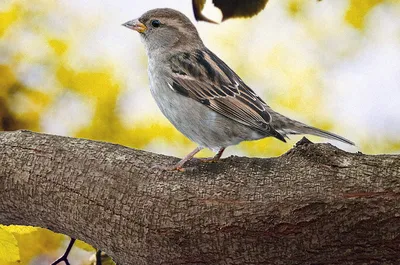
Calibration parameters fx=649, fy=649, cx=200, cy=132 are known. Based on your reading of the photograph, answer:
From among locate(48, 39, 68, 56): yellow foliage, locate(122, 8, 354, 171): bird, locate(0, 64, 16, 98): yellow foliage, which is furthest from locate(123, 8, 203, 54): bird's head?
locate(0, 64, 16, 98): yellow foliage

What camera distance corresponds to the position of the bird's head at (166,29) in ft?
9.90

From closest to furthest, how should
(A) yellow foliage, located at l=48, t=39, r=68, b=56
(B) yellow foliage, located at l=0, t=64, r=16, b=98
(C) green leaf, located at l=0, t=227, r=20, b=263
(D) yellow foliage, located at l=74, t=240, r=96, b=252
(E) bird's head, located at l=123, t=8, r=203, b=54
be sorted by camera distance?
1. (C) green leaf, located at l=0, t=227, r=20, b=263
2. (D) yellow foliage, located at l=74, t=240, r=96, b=252
3. (E) bird's head, located at l=123, t=8, r=203, b=54
4. (B) yellow foliage, located at l=0, t=64, r=16, b=98
5. (A) yellow foliage, located at l=48, t=39, r=68, b=56

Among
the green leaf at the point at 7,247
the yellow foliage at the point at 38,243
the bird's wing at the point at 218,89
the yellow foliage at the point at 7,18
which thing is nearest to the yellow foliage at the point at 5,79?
the yellow foliage at the point at 7,18

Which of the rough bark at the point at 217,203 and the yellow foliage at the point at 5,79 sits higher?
the yellow foliage at the point at 5,79

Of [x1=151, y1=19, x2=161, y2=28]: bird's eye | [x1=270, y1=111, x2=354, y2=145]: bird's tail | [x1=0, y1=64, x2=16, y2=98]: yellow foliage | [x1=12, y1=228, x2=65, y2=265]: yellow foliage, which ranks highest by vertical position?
[x1=151, y1=19, x2=161, y2=28]: bird's eye

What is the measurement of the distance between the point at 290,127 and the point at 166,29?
765 mm

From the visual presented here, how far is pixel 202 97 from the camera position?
268 centimetres

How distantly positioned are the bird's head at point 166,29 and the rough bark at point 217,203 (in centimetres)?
81

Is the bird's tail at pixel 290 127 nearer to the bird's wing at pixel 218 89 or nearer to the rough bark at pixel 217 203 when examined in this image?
the bird's wing at pixel 218 89

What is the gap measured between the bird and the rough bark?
1.20ft

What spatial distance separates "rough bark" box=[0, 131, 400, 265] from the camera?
1.93 m

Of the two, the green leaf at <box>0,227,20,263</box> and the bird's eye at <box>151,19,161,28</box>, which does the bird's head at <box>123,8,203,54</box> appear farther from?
the green leaf at <box>0,227,20,263</box>

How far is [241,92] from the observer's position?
2777 mm

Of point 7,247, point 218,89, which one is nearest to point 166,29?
point 218,89
